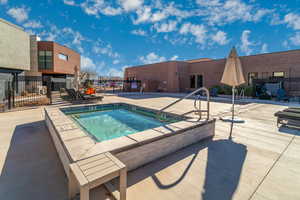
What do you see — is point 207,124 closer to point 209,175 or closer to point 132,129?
point 209,175

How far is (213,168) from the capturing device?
217 centimetres

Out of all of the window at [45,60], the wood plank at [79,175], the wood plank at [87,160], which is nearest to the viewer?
the wood plank at [79,175]

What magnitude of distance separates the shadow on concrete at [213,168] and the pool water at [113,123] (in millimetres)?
2313

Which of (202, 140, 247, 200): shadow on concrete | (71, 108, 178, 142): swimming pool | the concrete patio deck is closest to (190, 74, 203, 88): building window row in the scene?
(71, 108, 178, 142): swimming pool

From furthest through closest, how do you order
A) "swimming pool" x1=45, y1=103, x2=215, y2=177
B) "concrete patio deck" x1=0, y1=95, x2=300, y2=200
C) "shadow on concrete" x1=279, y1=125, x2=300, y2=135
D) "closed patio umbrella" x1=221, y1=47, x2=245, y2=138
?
"closed patio umbrella" x1=221, y1=47, x2=245, y2=138, "shadow on concrete" x1=279, y1=125, x2=300, y2=135, "swimming pool" x1=45, y1=103, x2=215, y2=177, "concrete patio deck" x1=0, y1=95, x2=300, y2=200

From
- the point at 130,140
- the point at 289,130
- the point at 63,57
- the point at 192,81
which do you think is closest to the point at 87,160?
the point at 130,140

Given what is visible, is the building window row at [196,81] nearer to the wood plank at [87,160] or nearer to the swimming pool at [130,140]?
the swimming pool at [130,140]

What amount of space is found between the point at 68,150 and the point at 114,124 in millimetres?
3622

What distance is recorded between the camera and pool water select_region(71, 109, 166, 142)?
15.0ft

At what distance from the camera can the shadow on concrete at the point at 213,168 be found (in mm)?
1729

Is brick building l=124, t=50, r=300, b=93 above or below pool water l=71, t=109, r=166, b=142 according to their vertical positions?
above

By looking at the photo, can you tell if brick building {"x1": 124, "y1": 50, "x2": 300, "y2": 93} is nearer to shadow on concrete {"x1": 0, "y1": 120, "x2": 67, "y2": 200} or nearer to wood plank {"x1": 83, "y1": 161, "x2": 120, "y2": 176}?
wood plank {"x1": 83, "y1": 161, "x2": 120, "y2": 176}

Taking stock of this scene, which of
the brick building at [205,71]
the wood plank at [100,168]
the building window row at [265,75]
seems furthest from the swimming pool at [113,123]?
the building window row at [265,75]

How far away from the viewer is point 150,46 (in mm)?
37500
